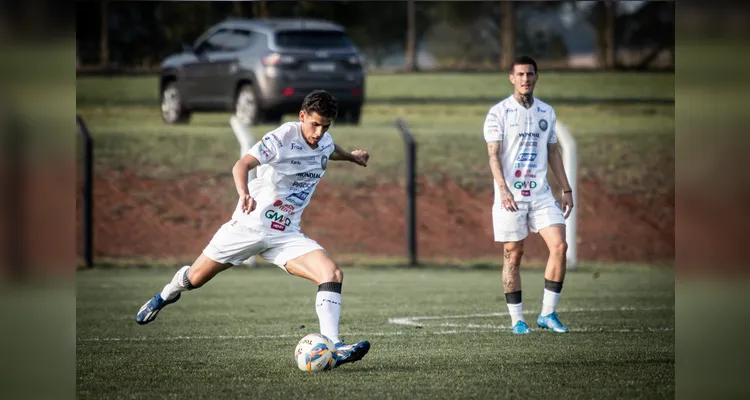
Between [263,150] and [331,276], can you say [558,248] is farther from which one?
[263,150]

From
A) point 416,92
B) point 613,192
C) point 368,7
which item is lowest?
point 613,192

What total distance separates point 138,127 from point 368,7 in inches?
388

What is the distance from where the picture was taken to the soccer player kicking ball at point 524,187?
941 cm

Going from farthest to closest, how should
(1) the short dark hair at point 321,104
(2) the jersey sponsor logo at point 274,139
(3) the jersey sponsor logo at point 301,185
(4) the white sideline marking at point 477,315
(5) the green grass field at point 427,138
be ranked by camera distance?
(5) the green grass field at point 427,138
(4) the white sideline marking at point 477,315
(3) the jersey sponsor logo at point 301,185
(2) the jersey sponsor logo at point 274,139
(1) the short dark hair at point 321,104

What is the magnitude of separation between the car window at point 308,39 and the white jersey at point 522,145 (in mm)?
13601

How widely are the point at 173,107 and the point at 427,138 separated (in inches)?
234

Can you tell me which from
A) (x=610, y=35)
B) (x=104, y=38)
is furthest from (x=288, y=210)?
(x=610, y=35)

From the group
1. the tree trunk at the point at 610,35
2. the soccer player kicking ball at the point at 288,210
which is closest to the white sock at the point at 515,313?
the soccer player kicking ball at the point at 288,210

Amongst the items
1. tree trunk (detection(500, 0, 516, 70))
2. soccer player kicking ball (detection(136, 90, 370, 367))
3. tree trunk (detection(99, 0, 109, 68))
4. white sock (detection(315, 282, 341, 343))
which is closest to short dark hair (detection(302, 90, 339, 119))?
soccer player kicking ball (detection(136, 90, 370, 367))

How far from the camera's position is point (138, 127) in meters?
23.5

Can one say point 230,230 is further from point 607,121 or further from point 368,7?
point 368,7

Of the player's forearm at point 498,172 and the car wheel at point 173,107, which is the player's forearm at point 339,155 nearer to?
the player's forearm at point 498,172
